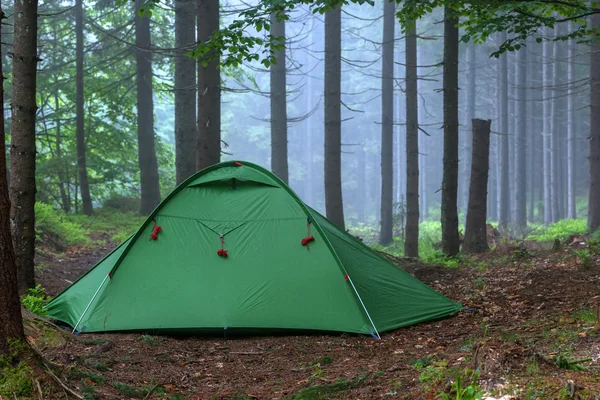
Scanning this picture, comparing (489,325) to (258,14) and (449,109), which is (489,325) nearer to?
(258,14)

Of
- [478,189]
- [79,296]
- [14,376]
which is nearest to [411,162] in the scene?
[478,189]

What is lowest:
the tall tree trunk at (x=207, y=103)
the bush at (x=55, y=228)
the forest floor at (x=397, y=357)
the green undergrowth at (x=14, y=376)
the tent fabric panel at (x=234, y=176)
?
the forest floor at (x=397, y=357)

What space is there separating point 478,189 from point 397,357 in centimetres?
729

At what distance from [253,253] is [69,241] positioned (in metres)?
7.58

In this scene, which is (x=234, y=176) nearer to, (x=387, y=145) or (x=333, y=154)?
(x=333, y=154)

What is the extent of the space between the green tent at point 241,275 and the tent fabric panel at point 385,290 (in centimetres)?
1

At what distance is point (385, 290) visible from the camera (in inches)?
262

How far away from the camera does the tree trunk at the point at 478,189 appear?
11648 mm

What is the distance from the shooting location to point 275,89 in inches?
691

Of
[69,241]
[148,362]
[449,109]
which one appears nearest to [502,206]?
[449,109]

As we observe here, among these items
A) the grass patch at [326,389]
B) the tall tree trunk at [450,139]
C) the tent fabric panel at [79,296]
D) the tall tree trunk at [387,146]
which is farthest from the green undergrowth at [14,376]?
the tall tree trunk at [387,146]

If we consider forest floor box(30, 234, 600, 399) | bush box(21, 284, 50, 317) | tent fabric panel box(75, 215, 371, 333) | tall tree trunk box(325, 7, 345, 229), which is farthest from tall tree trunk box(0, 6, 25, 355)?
tall tree trunk box(325, 7, 345, 229)

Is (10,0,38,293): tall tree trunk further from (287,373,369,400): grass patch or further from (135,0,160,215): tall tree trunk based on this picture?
(135,0,160,215): tall tree trunk

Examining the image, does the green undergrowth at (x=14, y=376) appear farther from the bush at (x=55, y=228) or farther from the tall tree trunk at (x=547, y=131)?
the tall tree trunk at (x=547, y=131)
